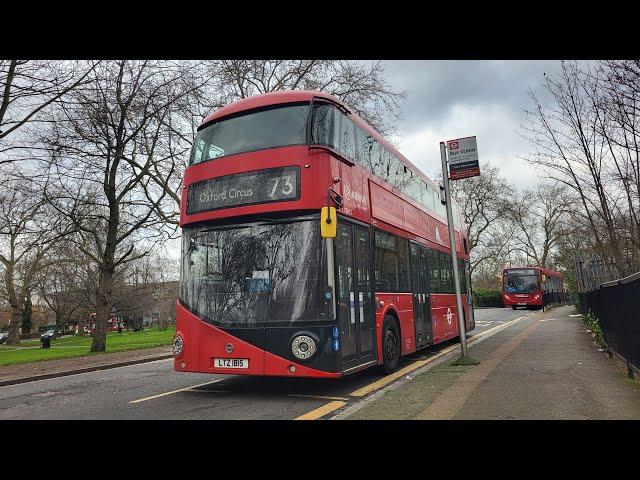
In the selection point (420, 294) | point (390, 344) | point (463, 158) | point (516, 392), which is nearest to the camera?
point (516, 392)

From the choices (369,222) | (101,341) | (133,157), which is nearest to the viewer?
(369,222)

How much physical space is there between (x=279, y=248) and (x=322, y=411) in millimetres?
2316

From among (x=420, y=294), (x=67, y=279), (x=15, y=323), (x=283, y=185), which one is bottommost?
(x=15, y=323)

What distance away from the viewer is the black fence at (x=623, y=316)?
21.7 ft

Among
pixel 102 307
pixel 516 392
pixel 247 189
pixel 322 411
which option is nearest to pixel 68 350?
pixel 102 307

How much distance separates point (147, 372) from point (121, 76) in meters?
10.1

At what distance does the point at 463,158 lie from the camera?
1034cm

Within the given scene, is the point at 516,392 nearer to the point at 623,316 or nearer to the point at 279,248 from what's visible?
the point at 623,316

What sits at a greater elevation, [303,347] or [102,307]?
[102,307]

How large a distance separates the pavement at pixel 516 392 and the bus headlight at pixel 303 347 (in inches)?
35.9
